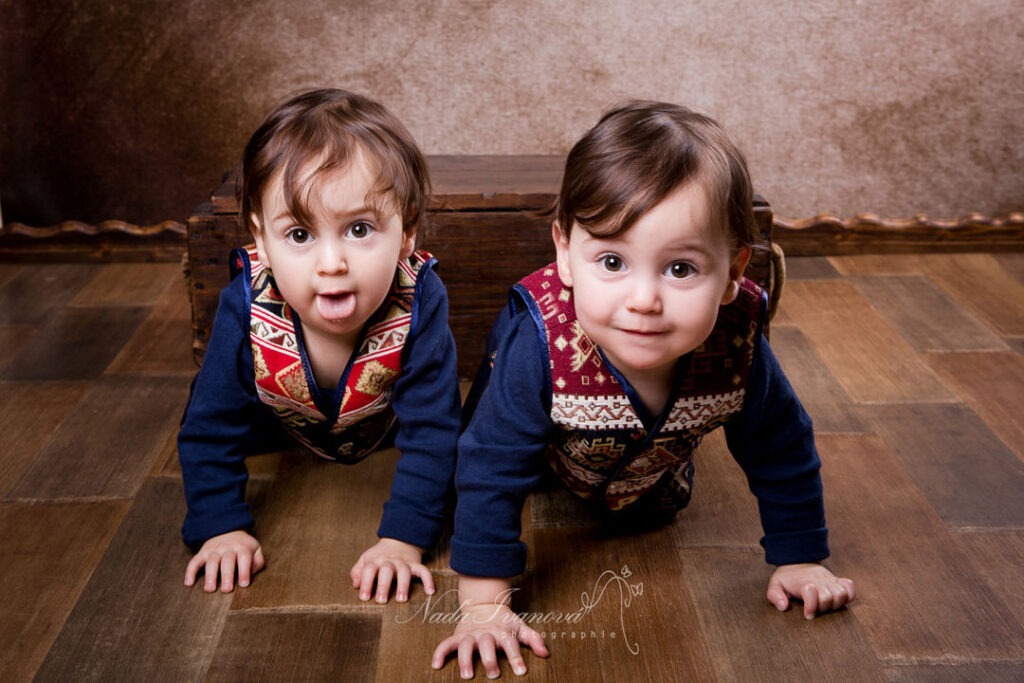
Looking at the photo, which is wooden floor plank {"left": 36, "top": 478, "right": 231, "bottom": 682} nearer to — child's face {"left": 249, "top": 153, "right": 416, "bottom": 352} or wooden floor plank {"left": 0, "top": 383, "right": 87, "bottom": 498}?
wooden floor plank {"left": 0, "top": 383, "right": 87, "bottom": 498}

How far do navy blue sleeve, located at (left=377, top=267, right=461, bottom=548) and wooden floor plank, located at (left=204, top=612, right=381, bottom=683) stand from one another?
0.45 ft

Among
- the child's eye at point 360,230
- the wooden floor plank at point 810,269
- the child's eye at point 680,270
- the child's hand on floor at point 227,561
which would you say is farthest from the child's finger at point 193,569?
the wooden floor plank at point 810,269

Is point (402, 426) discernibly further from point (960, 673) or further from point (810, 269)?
point (810, 269)

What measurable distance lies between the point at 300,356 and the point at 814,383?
964 millimetres

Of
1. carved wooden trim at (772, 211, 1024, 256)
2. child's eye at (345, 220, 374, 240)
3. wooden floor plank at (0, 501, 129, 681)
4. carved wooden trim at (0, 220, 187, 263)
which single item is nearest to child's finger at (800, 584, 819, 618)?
child's eye at (345, 220, 374, 240)

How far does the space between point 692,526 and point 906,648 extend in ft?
1.07

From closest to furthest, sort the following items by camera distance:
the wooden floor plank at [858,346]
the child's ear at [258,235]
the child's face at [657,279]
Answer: the child's face at [657,279], the child's ear at [258,235], the wooden floor plank at [858,346]

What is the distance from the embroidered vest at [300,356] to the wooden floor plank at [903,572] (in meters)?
0.63

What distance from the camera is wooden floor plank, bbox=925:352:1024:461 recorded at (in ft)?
5.56

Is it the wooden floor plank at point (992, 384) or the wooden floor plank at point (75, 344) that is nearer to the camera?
the wooden floor plank at point (992, 384)

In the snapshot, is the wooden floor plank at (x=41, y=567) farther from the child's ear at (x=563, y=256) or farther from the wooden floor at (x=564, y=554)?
the child's ear at (x=563, y=256)

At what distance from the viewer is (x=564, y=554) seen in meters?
1.36

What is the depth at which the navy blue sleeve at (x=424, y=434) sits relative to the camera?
132 cm

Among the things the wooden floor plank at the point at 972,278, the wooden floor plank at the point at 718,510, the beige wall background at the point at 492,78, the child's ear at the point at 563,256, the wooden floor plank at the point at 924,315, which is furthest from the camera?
the beige wall background at the point at 492,78
